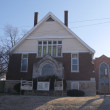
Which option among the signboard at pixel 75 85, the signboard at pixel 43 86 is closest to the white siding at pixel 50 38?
the signboard at pixel 75 85

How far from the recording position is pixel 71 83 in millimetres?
26828

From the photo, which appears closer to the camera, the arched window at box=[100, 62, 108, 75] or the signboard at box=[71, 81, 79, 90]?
the signboard at box=[71, 81, 79, 90]

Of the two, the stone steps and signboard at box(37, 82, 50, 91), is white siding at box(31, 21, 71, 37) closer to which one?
signboard at box(37, 82, 50, 91)

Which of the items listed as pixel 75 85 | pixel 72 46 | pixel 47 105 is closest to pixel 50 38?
pixel 72 46

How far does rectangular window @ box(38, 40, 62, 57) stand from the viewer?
2812cm

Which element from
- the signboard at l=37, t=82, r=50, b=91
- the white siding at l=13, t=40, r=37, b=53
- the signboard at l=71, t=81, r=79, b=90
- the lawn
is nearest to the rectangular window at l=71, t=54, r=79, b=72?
the signboard at l=71, t=81, r=79, b=90

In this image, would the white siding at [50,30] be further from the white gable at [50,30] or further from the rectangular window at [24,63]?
the rectangular window at [24,63]

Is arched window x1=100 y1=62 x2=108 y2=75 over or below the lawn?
over

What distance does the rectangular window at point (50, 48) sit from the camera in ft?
92.3

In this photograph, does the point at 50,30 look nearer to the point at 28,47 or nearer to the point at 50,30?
the point at 50,30

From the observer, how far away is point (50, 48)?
28344mm

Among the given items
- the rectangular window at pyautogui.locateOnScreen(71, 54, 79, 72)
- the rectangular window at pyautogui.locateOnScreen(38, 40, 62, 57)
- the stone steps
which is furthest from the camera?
the rectangular window at pyautogui.locateOnScreen(38, 40, 62, 57)

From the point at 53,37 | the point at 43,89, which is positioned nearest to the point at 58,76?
the point at 43,89

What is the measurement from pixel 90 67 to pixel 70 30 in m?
5.86
